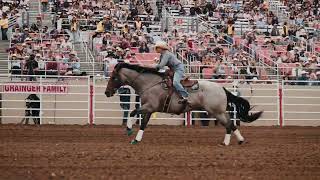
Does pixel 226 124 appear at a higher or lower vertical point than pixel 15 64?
lower

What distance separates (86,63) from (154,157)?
14.6m

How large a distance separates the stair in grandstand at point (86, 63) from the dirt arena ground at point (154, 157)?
25.8 feet

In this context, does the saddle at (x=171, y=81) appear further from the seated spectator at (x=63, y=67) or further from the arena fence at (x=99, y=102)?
the seated spectator at (x=63, y=67)

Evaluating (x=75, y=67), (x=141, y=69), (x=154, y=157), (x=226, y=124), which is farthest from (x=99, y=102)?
(x=154, y=157)

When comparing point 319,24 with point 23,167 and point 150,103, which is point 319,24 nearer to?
point 150,103

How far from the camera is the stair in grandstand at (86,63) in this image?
1019 inches

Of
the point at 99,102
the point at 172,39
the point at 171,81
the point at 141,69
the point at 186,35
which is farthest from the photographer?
the point at 186,35

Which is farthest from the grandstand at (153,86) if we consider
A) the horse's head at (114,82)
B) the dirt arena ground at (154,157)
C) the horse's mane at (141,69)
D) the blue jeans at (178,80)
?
the horse's head at (114,82)

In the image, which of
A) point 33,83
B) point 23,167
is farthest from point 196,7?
point 23,167

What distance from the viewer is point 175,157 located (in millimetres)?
11859

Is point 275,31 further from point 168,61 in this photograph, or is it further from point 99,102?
point 168,61

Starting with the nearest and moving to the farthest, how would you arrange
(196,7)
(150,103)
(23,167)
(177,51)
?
(23,167) → (150,103) → (177,51) → (196,7)

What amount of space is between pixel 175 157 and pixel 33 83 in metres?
11.5

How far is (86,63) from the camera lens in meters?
26.0
